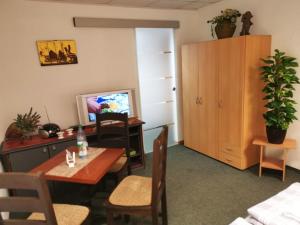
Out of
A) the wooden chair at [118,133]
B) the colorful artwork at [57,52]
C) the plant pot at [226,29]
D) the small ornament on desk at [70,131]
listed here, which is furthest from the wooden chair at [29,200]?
the plant pot at [226,29]

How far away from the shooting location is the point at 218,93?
3352 mm

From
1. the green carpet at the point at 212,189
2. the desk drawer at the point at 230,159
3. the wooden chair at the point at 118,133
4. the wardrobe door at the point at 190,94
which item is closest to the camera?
the green carpet at the point at 212,189

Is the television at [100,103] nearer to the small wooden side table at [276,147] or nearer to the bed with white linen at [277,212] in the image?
the small wooden side table at [276,147]

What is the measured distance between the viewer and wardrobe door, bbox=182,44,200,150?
145 inches

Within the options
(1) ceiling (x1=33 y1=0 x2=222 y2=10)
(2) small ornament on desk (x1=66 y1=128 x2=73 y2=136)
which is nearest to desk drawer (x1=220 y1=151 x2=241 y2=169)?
(2) small ornament on desk (x1=66 y1=128 x2=73 y2=136)

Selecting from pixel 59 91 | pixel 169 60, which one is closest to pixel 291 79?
pixel 169 60

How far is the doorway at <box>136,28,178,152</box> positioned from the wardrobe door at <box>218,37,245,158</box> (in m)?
1.15

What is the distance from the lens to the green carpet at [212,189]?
92.6 inches

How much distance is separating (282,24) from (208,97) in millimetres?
1351

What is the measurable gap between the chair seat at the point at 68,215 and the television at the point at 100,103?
1.58 meters

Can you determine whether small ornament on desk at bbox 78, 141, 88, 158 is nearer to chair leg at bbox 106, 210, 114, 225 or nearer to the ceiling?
chair leg at bbox 106, 210, 114, 225

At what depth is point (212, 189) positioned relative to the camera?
9.24 ft

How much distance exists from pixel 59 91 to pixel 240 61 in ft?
8.30

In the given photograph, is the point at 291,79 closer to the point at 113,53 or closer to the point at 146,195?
the point at 146,195
